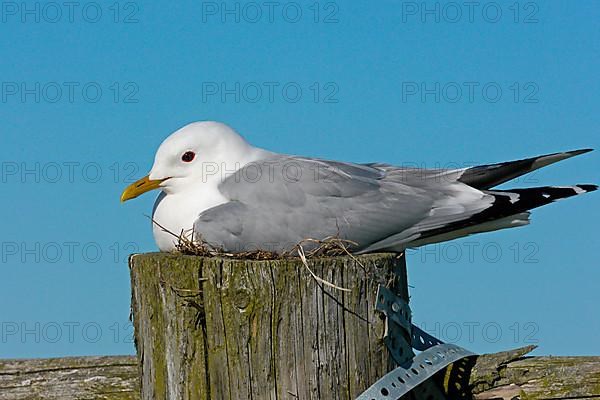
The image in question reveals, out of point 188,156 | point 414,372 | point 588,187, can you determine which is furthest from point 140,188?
point 588,187

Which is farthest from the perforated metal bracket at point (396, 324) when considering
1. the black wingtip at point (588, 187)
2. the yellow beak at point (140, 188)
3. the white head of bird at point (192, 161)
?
the yellow beak at point (140, 188)

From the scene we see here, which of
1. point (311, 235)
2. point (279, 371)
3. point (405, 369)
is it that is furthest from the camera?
point (311, 235)

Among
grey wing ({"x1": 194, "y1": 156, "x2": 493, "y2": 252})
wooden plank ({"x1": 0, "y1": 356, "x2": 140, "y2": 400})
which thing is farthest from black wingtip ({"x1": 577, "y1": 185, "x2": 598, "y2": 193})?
wooden plank ({"x1": 0, "y1": 356, "x2": 140, "y2": 400})

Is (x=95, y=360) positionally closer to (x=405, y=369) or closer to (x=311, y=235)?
(x=311, y=235)

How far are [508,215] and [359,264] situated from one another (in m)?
1.43

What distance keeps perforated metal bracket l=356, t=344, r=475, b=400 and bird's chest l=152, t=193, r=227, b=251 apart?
4.02 feet

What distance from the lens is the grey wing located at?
13.7ft

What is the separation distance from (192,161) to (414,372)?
1.78 metres

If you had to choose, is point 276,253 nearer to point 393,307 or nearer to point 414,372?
point 393,307

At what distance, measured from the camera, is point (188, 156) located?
4812mm

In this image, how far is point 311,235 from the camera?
418 centimetres

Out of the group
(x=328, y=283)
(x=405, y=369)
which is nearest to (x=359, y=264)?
(x=328, y=283)

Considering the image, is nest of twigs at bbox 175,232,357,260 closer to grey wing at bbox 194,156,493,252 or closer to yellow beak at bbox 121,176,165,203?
grey wing at bbox 194,156,493,252

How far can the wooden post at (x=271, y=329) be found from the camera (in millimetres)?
3486
